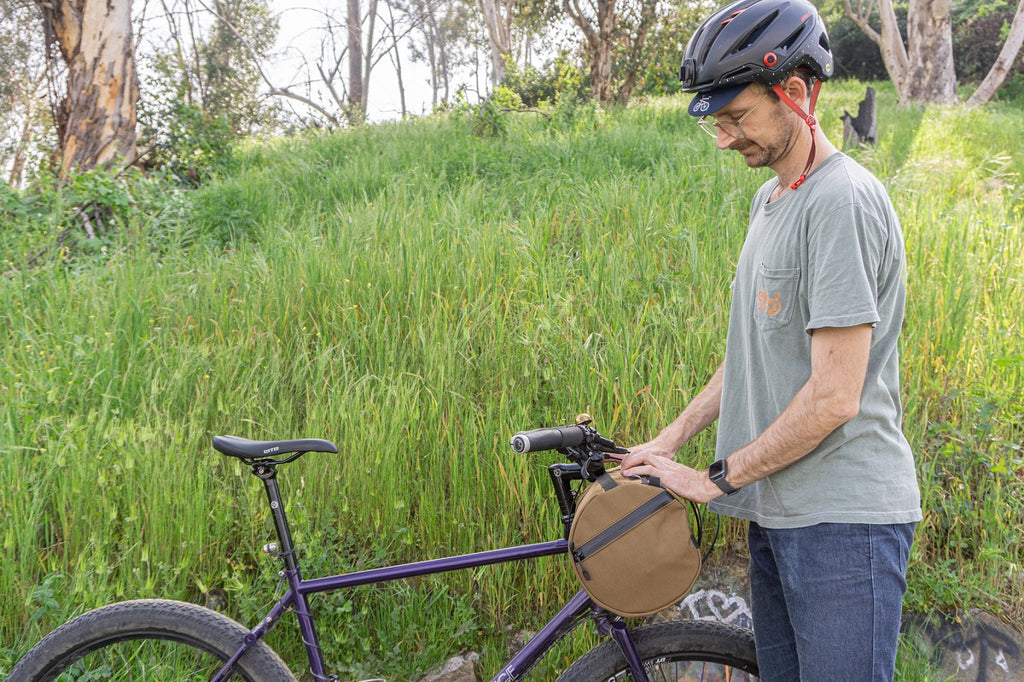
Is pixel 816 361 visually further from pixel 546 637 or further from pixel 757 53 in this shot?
pixel 546 637

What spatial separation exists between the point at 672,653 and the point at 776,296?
1.13 metres

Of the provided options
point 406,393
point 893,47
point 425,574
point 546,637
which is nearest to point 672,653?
point 546,637

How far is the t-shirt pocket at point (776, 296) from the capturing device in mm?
1639

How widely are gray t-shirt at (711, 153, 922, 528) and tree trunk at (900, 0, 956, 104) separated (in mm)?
16022

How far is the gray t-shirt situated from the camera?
151 centimetres

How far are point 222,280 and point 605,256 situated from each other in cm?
233

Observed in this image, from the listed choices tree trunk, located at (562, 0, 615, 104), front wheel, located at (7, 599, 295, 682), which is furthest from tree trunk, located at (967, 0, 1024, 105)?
front wheel, located at (7, 599, 295, 682)

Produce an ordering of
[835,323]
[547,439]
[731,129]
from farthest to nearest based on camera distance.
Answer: [547,439] → [731,129] → [835,323]

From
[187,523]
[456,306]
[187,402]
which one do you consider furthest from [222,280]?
[187,523]

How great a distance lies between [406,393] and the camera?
3.22 meters

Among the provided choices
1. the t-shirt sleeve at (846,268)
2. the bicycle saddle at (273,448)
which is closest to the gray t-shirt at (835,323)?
the t-shirt sleeve at (846,268)

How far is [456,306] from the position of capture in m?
4.01

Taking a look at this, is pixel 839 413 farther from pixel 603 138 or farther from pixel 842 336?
pixel 603 138

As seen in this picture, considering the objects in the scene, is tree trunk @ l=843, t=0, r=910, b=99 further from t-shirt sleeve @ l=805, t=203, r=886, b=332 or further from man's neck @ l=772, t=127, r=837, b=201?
t-shirt sleeve @ l=805, t=203, r=886, b=332
